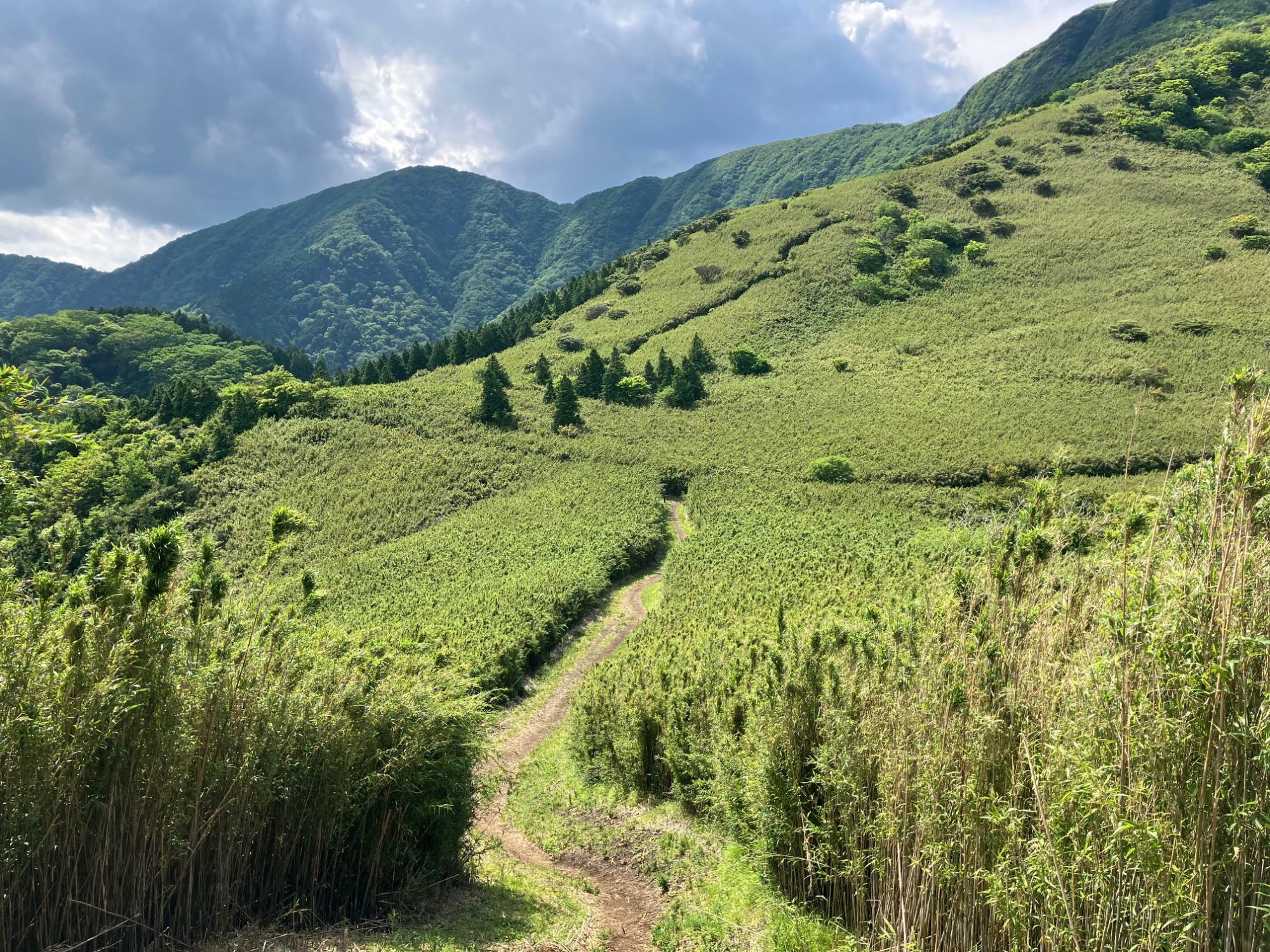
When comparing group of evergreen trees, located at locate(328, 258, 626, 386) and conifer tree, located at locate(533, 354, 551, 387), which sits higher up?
group of evergreen trees, located at locate(328, 258, 626, 386)

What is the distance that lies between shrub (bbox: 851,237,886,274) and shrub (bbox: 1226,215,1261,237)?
102ft

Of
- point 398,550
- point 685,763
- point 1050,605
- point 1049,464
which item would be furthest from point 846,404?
point 1050,605

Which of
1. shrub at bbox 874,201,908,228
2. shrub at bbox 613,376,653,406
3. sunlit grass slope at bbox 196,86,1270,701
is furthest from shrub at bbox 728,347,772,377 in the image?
shrub at bbox 874,201,908,228

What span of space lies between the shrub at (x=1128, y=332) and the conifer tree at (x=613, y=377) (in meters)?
39.8

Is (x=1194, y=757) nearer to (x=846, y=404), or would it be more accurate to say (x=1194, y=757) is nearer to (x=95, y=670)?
(x=95, y=670)

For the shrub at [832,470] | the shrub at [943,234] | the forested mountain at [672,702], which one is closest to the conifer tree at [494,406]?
the forested mountain at [672,702]

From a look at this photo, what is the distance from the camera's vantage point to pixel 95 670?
18.0 ft

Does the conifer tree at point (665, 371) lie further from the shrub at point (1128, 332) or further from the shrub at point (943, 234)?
the shrub at point (943, 234)

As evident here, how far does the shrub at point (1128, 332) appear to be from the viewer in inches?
2057

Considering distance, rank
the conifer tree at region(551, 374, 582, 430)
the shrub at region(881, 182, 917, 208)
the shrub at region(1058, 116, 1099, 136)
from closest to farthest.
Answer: the conifer tree at region(551, 374, 582, 430) → the shrub at region(881, 182, 917, 208) → the shrub at region(1058, 116, 1099, 136)

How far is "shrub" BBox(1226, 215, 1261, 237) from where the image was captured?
62969mm

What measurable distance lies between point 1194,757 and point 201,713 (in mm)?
7687

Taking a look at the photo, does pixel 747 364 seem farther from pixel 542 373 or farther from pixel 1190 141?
pixel 1190 141

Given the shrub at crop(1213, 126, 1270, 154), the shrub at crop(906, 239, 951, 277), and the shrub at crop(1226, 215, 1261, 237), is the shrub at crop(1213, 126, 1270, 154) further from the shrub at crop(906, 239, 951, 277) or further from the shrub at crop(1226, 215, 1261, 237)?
the shrub at crop(906, 239, 951, 277)
